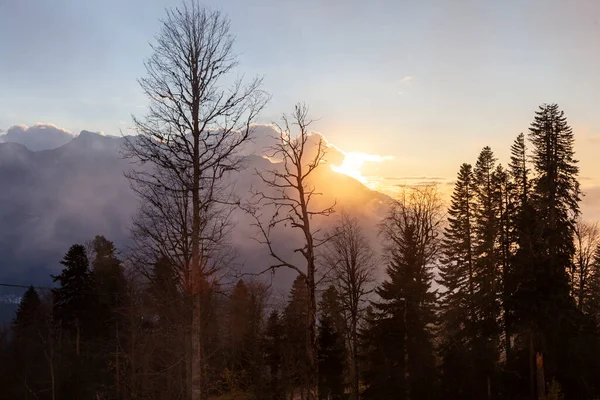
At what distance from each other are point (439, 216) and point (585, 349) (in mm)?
14581

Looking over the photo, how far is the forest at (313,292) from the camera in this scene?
1280 centimetres

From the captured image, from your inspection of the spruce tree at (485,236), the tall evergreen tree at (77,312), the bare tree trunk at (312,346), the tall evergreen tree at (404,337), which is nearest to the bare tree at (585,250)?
the spruce tree at (485,236)

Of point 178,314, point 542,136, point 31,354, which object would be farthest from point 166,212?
point 31,354

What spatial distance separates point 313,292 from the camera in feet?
44.9

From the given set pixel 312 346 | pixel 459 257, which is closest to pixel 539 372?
pixel 312 346

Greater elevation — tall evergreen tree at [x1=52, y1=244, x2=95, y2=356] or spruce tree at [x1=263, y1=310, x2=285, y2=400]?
tall evergreen tree at [x1=52, y1=244, x2=95, y2=356]

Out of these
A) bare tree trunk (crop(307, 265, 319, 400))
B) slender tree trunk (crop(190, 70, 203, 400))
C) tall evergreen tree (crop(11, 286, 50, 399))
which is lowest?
tall evergreen tree (crop(11, 286, 50, 399))

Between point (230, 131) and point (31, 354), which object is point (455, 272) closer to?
point (230, 131)

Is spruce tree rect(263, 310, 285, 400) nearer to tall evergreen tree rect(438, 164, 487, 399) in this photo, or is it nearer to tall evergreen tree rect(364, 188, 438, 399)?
tall evergreen tree rect(364, 188, 438, 399)

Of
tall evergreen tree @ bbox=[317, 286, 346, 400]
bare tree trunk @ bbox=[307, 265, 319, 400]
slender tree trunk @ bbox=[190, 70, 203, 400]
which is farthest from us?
tall evergreen tree @ bbox=[317, 286, 346, 400]

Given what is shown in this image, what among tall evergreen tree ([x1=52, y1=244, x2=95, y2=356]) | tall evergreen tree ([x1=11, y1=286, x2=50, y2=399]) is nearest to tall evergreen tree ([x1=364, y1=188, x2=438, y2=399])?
tall evergreen tree ([x1=52, y1=244, x2=95, y2=356])

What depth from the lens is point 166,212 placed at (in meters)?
14.0

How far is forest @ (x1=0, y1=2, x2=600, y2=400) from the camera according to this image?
42.0 feet

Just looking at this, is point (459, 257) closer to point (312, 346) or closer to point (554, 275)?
point (554, 275)
